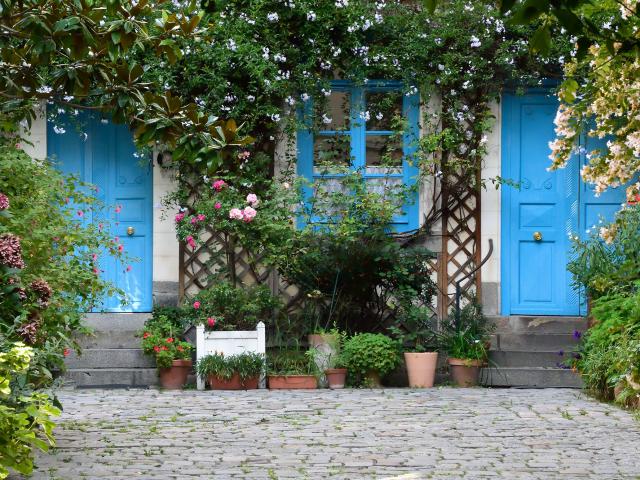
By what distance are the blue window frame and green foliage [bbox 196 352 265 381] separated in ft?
7.26

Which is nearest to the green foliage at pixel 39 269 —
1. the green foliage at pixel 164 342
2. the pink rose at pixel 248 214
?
the green foliage at pixel 164 342

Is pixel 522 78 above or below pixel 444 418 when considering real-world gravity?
above

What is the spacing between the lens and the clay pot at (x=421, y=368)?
33.9 feet

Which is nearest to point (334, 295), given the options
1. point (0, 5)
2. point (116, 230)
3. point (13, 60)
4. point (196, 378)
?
point (196, 378)

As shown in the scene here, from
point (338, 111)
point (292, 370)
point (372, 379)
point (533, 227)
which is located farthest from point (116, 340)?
point (533, 227)

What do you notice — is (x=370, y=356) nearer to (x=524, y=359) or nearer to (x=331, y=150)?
(x=524, y=359)

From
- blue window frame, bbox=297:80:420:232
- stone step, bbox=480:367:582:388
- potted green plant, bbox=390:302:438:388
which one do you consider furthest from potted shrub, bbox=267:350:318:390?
blue window frame, bbox=297:80:420:232

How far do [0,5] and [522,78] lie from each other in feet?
23.9

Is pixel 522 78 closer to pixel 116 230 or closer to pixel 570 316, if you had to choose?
pixel 570 316

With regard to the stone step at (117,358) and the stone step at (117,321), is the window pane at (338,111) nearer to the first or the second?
the stone step at (117,321)

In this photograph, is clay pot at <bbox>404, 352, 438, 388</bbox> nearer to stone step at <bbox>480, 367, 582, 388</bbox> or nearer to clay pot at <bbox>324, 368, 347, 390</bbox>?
stone step at <bbox>480, 367, 582, 388</bbox>

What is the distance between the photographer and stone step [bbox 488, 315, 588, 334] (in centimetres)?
1118

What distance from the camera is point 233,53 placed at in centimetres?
1099

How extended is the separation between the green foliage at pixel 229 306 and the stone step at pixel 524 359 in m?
2.28
